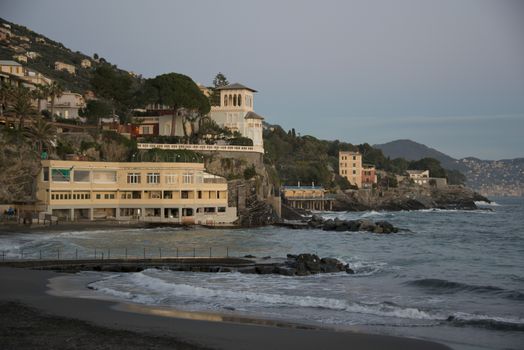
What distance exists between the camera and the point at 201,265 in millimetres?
39938

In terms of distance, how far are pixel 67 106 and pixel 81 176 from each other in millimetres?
27994

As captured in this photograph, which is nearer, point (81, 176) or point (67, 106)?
point (81, 176)

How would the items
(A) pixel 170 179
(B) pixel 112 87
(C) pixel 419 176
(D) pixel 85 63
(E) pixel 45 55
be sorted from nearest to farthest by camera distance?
(A) pixel 170 179 < (B) pixel 112 87 < (E) pixel 45 55 < (C) pixel 419 176 < (D) pixel 85 63

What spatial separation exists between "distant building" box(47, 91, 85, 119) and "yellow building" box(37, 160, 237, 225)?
80.2 ft

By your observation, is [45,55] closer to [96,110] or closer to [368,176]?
[368,176]

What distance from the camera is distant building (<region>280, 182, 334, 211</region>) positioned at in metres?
121

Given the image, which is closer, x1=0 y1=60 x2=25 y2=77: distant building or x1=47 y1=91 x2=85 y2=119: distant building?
x1=47 y1=91 x2=85 y2=119: distant building

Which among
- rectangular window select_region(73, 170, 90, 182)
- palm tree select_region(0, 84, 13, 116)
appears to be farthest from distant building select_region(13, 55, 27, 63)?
rectangular window select_region(73, 170, 90, 182)

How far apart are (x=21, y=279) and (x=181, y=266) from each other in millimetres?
9442

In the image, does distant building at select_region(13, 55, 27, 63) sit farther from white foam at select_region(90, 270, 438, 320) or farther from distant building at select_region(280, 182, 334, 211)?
white foam at select_region(90, 270, 438, 320)

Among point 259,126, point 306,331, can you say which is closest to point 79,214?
point 259,126

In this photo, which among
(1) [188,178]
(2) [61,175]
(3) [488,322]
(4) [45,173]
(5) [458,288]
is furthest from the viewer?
(1) [188,178]

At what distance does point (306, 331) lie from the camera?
23281 mm

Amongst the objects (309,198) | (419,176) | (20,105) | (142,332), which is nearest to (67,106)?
(20,105)
